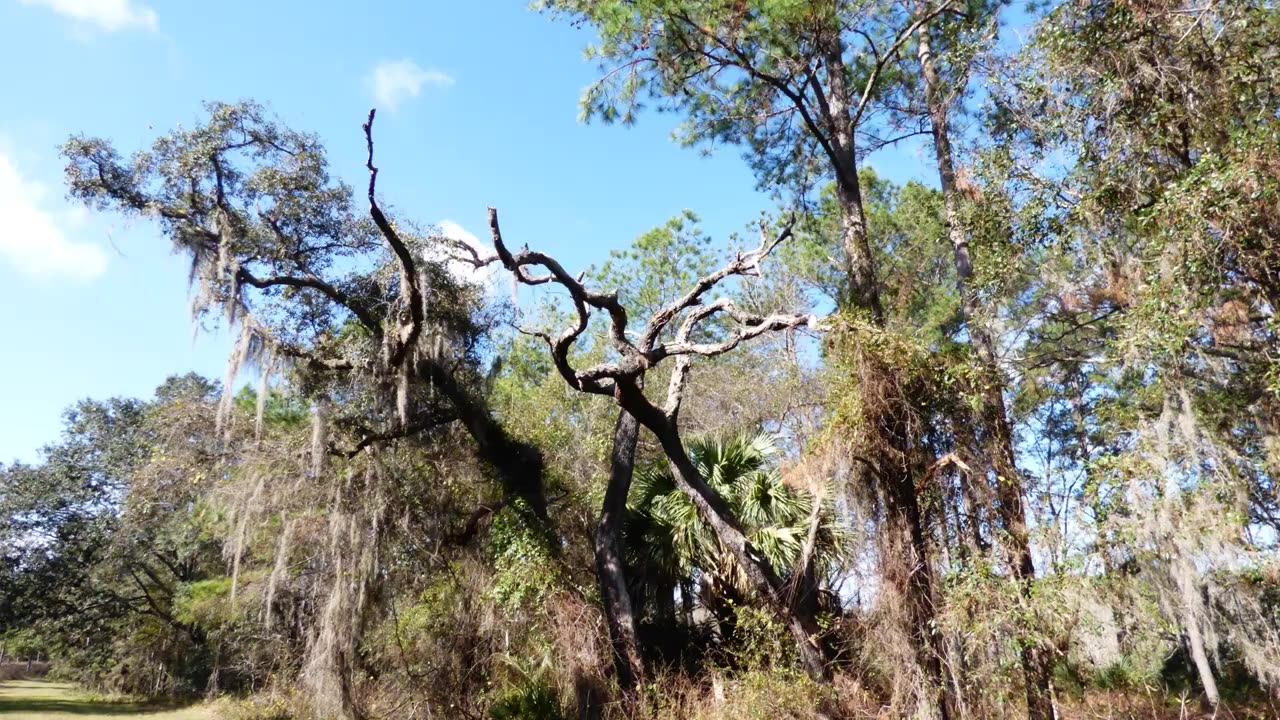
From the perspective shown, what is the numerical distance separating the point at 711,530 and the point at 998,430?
10.6ft

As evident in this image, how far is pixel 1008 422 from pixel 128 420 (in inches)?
1019

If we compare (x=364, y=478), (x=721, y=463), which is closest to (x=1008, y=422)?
(x=721, y=463)

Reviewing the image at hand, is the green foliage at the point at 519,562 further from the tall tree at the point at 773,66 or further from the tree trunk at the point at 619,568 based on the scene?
the tall tree at the point at 773,66

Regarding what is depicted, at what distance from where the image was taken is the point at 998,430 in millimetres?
6785

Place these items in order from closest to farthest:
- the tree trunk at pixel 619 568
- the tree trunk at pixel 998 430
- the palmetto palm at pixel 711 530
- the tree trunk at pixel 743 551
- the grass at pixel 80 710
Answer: the tree trunk at pixel 998 430 → the tree trunk at pixel 743 551 → the tree trunk at pixel 619 568 → the palmetto palm at pixel 711 530 → the grass at pixel 80 710

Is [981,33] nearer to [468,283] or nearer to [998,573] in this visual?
[998,573]

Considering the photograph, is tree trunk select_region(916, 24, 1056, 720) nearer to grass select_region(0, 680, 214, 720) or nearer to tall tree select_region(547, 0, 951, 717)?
tall tree select_region(547, 0, 951, 717)

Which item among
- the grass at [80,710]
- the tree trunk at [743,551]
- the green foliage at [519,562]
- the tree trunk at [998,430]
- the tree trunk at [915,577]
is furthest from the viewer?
the grass at [80,710]

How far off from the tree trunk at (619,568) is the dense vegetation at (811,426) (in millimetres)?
35

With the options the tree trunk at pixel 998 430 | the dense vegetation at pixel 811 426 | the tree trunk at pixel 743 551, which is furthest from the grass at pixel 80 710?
the tree trunk at pixel 998 430

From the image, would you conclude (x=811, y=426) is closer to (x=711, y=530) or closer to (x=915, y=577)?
(x=711, y=530)

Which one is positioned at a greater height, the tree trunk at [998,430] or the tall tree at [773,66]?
the tall tree at [773,66]

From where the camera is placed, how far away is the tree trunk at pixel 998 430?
19.8 feet

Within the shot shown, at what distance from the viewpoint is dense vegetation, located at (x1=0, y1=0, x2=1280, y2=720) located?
635 centimetres
